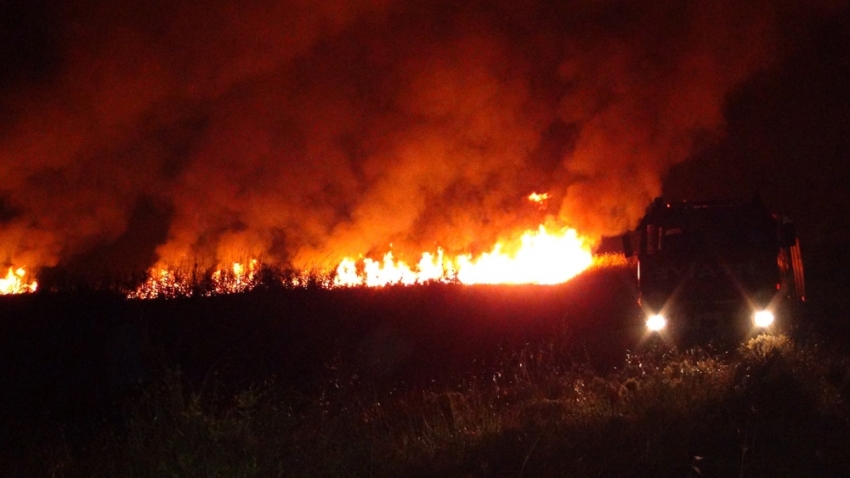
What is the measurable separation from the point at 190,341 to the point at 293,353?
1.47 metres

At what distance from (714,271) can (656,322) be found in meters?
1.23

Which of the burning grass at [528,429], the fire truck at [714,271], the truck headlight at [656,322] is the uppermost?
the fire truck at [714,271]

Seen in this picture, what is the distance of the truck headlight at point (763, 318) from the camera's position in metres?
12.7

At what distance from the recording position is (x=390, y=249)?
24734mm

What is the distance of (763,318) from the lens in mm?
12727

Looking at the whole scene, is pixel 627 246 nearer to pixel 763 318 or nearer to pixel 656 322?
pixel 656 322

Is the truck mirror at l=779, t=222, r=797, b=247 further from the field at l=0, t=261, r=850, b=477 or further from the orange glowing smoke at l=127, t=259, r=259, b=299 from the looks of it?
the orange glowing smoke at l=127, t=259, r=259, b=299

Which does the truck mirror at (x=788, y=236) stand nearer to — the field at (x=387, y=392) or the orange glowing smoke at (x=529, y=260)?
the field at (x=387, y=392)

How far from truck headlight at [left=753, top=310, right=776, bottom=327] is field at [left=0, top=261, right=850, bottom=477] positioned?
1.35 ft

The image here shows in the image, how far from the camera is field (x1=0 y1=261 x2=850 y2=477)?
21.8 feet

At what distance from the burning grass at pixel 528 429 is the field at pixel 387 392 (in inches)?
1.1

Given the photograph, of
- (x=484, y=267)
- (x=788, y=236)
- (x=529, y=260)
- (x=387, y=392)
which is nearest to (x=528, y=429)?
(x=387, y=392)

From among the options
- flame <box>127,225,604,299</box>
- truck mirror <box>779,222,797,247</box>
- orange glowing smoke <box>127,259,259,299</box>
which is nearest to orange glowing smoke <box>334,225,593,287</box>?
flame <box>127,225,604,299</box>

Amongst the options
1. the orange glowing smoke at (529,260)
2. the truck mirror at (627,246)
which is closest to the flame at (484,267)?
the orange glowing smoke at (529,260)
